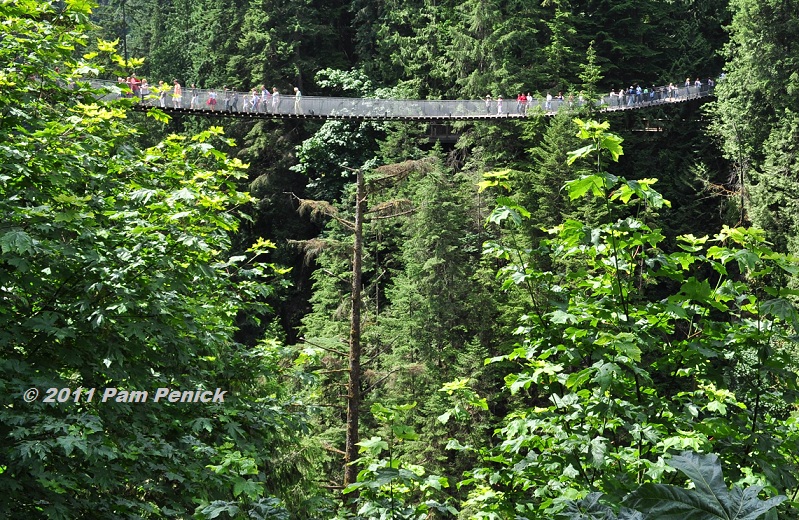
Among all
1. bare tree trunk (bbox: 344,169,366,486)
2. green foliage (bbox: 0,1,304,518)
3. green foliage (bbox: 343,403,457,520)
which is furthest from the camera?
bare tree trunk (bbox: 344,169,366,486)

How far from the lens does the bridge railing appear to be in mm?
21156

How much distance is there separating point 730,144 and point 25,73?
74.7 ft

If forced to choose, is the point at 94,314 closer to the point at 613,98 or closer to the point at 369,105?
the point at 369,105

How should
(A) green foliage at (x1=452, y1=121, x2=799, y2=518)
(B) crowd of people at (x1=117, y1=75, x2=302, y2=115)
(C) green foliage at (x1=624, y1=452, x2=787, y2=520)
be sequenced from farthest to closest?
1. (B) crowd of people at (x1=117, y1=75, x2=302, y2=115)
2. (A) green foliage at (x1=452, y1=121, x2=799, y2=518)
3. (C) green foliage at (x1=624, y1=452, x2=787, y2=520)

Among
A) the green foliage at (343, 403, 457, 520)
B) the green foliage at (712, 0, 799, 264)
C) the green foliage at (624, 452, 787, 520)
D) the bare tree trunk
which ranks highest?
the green foliage at (712, 0, 799, 264)

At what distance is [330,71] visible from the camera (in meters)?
29.8

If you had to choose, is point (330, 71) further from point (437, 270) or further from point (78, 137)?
point (78, 137)

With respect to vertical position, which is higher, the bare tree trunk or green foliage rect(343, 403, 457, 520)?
green foliage rect(343, 403, 457, 520)

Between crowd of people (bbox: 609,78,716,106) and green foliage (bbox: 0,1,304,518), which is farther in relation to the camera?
crowd of people (bbox: 609,78,716,106)

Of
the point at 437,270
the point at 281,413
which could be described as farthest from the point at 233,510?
the point at 437,270

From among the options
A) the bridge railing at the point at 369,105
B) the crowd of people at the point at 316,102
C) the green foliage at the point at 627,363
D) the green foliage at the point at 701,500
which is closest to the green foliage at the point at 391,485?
the green foliage at the point at 627,363

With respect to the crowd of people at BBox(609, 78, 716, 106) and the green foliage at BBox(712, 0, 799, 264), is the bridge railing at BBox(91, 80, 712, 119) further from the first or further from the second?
the green foliage at BBox(712, 0, 799, 264)

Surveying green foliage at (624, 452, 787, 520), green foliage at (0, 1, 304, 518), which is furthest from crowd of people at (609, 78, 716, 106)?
green foliage at (624, 452, 787, 520)

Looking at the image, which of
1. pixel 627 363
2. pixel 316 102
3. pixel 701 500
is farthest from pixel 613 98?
pixel 701 500
